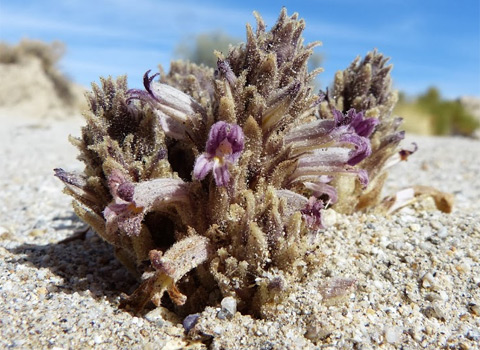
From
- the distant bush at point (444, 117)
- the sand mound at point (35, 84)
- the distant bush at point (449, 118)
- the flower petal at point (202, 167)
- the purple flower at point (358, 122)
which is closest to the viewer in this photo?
the flower petal at point (202, 167)

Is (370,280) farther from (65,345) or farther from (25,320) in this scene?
(25,320)

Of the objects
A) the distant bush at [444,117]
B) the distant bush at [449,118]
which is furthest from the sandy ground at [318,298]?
the distant bush at [449,118]

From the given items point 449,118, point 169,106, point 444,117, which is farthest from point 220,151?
point 449,118

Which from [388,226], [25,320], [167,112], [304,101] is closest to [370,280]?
[388,226]

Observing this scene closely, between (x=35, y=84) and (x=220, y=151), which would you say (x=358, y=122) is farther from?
(x=35, y=84)

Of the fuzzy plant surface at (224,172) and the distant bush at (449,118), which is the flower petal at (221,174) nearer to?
the fuzzy plant surface at (224,172)

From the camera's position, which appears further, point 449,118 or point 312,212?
point 449,118
